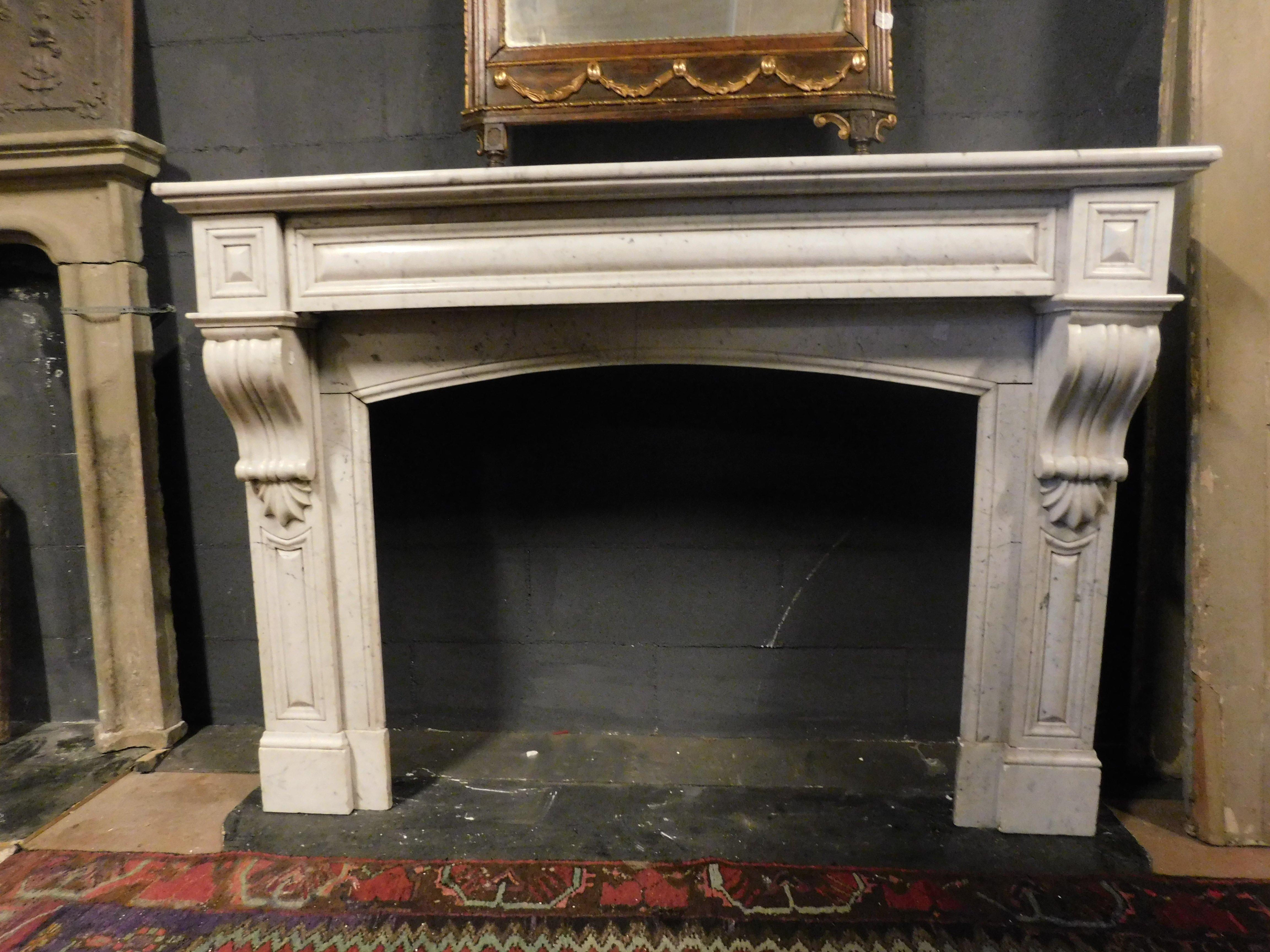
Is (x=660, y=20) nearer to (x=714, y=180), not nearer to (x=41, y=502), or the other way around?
(x=714, y=180)

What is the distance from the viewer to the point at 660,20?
175 cm

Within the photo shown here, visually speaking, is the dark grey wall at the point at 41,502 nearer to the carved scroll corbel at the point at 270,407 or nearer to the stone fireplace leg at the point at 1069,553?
the carved scroll corbel at the point at 270,407

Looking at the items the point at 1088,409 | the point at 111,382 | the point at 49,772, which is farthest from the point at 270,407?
the point at 1088,409

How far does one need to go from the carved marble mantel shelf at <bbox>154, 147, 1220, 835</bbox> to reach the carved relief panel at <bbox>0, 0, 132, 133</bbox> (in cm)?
73

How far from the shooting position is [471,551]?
2160mm

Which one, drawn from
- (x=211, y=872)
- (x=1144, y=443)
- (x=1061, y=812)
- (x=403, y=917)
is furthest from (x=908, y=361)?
(x=211, y=872)

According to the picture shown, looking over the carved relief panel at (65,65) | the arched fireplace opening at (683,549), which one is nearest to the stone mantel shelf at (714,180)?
the arched fireplace opening at (683,549)

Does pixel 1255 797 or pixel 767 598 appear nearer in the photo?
pixel 1255 797

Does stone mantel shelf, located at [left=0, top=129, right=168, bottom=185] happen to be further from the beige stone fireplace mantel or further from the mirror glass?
the mirror glass

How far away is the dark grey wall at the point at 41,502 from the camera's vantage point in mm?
2205

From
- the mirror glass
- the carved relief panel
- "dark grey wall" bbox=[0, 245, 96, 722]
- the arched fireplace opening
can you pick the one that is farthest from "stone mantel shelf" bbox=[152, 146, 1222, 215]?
"dark grey wall" bbox=[0, 245, 96, 722]

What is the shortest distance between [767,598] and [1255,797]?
1.16 meters

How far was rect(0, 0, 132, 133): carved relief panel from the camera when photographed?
196cm

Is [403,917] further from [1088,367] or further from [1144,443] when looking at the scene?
[1144,443]
